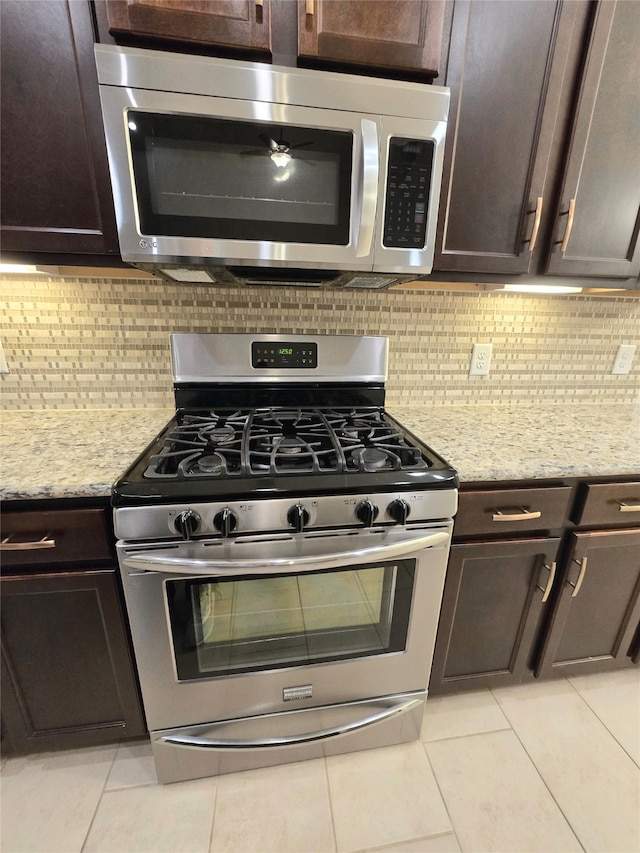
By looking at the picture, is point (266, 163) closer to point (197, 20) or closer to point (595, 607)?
point (197, 20)

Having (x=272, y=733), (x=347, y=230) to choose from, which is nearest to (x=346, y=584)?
(x=272, y=733)

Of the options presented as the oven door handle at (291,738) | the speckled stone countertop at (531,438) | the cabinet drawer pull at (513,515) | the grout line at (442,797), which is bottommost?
the grout line at (442,797)

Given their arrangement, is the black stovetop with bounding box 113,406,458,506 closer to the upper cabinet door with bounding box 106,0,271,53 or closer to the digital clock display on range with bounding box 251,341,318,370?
the digital clock display on range with bounding box 251,341,318,370

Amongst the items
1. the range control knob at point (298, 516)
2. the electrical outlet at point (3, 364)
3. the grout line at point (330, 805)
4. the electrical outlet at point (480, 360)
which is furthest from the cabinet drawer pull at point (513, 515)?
the electrical outlet at point (3, 364)

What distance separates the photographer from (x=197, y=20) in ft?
2.69

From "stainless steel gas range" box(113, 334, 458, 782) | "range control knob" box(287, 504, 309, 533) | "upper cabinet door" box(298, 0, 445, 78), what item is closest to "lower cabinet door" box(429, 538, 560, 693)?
"stainless steel gas range" box(113, 334, 458, 782)

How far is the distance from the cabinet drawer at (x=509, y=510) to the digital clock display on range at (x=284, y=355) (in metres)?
0.70

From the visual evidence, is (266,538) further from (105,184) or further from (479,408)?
(479,408)

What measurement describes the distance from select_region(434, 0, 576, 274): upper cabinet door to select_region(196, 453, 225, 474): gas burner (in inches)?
34.0

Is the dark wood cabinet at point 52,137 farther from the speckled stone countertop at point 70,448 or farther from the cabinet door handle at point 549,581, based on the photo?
the cabinet door handle at point 549,581

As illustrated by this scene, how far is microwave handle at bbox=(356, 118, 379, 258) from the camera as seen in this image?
0.90 m

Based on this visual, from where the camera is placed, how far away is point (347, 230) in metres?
0.97

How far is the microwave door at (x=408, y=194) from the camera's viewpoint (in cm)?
93

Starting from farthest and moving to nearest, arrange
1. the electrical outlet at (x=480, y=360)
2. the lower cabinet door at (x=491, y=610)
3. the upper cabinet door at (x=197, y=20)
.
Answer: the electrical outlet at (x=480, y=360) → the lower cabinet door at (x=491, y=610) → the upper cabinet door at (x=197, y=20)
